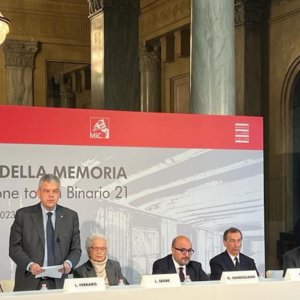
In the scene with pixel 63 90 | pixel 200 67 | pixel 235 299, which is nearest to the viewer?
pixel 235 299

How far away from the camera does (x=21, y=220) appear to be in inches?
203

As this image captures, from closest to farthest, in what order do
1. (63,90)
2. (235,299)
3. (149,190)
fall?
(235,299) → (149,190) → (63,90)

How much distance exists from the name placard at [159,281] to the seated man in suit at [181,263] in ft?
2.01

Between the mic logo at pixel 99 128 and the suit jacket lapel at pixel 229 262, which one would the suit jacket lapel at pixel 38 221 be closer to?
the mic logo at pixel 99 128

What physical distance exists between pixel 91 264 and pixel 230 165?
1265 millimetres

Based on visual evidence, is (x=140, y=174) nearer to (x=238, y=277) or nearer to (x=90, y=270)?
(x=90, y=270)

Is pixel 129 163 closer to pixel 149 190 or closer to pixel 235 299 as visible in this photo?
pixel 149 190

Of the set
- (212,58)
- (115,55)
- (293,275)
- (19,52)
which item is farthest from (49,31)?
(293,275)

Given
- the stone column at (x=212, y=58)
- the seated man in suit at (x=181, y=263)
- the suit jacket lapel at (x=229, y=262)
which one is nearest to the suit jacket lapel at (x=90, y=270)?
the seated man in suit at (x=181, y=263)

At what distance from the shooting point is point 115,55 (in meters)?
11.9

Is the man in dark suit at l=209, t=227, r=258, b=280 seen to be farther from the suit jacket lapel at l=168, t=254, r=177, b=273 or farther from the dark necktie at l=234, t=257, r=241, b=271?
the suit jacket lapel at l=168, t=254, r=177, b=273

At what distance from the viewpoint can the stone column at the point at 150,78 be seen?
18.0m

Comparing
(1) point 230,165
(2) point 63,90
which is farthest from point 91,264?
(2) point 63,90

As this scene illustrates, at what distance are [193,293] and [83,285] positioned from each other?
662mm
